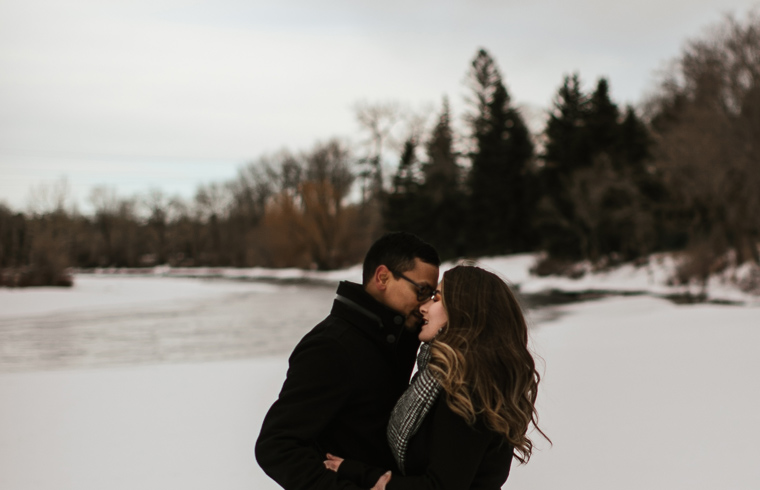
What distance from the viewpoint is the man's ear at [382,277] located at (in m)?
2.24

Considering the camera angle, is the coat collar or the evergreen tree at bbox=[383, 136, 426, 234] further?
the evergreen tree at bbox=[383, 136, 426, 234]

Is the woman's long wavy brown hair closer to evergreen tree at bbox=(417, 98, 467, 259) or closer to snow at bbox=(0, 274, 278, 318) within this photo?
snow at bbox=(0, 274, 278, 318)

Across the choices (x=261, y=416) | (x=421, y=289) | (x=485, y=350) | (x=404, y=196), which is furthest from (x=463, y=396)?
(x=404, y=196)

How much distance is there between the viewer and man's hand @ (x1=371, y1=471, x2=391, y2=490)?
78.8 inches

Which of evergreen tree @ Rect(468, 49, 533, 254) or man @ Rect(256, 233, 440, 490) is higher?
evergreen tree @ Rect(468, 49, 533, 254)

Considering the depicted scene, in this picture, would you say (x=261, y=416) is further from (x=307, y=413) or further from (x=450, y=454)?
(x=450, y=454)

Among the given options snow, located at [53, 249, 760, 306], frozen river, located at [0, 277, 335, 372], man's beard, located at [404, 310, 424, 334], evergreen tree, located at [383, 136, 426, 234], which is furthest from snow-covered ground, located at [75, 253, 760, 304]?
man's beard, located at [404, 310, 424, 334]

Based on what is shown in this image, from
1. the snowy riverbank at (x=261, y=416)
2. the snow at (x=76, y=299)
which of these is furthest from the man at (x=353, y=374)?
the snow at (x=76, y=299)

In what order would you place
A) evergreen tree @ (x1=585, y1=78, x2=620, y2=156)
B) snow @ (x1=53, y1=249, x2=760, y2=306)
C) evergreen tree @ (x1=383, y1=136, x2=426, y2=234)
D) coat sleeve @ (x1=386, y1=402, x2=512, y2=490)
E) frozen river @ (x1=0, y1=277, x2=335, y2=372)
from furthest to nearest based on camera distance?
evergreen tree @ (x1=383, y1=136, x2=426, y2=234)
evergreen tree @ (x1=585, y1=78, x2=620, y2=156)
snow @ (x1=53, y1=249, x2=760, y2=306)
frozen river @ (x1=0, y1=277, x2=335, y2=372)
coat sleeve @ (x1=386, y1=402, x2=512, y2=490)

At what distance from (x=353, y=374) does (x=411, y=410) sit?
0.20 meters

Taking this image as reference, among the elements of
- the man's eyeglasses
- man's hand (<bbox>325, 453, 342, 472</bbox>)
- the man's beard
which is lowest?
man's hand (<bbox>325, 453, 342, 472</bbox>)

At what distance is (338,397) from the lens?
2.02 meters

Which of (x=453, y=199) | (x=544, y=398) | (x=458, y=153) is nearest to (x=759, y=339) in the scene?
(x=544, y=398)

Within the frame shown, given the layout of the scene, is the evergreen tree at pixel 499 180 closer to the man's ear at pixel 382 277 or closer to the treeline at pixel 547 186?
the treeline at pixel 547 186
